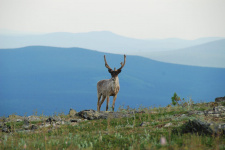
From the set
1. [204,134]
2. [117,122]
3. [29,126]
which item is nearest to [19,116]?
[29,126]

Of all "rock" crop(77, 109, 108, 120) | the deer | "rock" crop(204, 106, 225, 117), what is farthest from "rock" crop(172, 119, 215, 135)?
the deer

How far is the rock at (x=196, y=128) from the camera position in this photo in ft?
29.3

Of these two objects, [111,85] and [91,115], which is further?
[111,85]

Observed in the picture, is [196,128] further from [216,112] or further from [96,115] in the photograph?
[96,115]

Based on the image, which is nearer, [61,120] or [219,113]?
[219,113]

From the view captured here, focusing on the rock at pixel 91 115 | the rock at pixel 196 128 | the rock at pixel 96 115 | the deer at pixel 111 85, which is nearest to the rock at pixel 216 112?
the rock at pixel 196 128

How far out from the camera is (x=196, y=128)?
930 cm

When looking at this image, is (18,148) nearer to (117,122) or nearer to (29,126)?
(117,122)

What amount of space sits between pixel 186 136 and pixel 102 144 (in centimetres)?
243

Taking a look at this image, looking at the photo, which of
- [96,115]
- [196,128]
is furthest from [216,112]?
[96,115]

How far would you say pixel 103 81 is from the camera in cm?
2034

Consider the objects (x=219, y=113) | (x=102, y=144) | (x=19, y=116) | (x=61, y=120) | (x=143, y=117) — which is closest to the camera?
(x=102, y=144)

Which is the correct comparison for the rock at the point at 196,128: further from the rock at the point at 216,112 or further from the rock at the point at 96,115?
the rock at the point at 96,115

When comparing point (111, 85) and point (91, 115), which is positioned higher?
point (111, 85)
